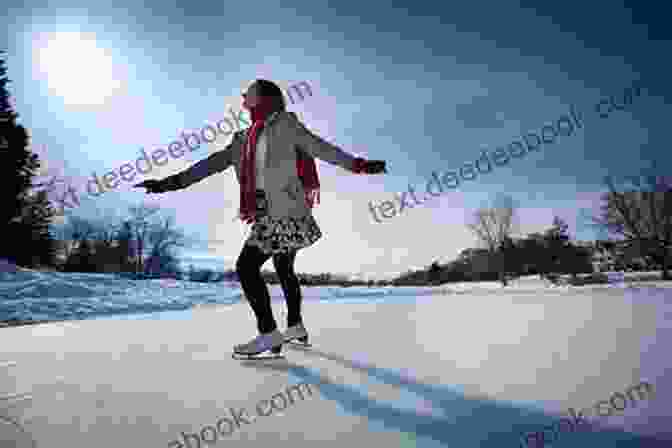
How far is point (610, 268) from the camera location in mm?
19406

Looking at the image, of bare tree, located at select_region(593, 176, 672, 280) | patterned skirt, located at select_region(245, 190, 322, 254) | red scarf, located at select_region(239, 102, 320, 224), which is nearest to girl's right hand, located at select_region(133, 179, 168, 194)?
red scarf, located at select_region(239, 102, 320, 224)

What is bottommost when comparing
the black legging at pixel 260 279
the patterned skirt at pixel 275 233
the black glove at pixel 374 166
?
the black legging at pixel 260 279

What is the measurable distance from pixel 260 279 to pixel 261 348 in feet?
1.36

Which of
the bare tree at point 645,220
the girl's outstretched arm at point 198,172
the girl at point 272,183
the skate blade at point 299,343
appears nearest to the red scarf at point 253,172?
the girl at point 272,183

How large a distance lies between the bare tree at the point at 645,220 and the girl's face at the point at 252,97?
61.3ft

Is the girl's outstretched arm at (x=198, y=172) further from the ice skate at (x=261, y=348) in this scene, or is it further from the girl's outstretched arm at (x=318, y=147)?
the ice skate at (x=261, y=348)

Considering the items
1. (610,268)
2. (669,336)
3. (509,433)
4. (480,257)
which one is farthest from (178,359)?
(480,257)

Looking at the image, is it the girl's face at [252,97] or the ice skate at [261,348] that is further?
the girl's face at [252,97]

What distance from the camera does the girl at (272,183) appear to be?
2.28m

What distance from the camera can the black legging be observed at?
221 cm

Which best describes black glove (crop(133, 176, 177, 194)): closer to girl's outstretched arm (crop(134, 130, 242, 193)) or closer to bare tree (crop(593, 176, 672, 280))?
girl's outstretched arm (crop(134, 130, 242, 193))

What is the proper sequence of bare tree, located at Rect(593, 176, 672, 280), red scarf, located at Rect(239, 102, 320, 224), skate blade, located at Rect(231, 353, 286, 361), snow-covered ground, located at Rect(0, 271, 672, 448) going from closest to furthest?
snow-covered ground, located at Rect(0, 271, 672, 448), skate blade, located at Rect(231, 353, 286, 361), red scarf, located at Rect(239, 102, 320, 224), bare tree, located at Rect(593, 176, 672, 280)

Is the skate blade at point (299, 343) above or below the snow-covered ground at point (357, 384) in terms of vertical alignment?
below

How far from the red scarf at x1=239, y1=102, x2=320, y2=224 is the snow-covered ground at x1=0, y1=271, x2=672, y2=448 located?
0.89 m
